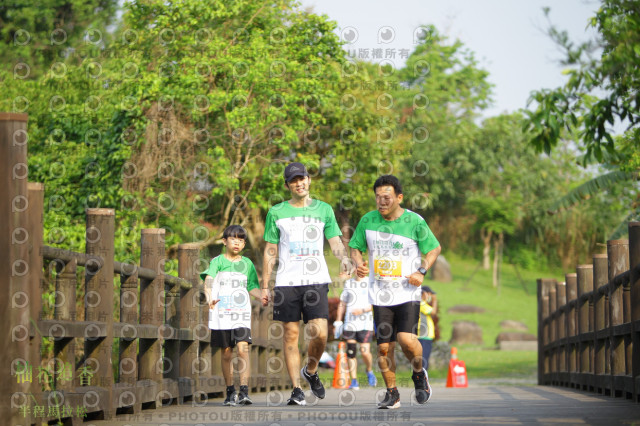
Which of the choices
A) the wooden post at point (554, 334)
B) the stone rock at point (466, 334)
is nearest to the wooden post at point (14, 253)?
the wooden post at point (554, 334)

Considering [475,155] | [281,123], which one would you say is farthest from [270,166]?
[475,155]

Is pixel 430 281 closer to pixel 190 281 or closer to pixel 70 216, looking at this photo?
pixel 70 216

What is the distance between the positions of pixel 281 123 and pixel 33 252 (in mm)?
20679

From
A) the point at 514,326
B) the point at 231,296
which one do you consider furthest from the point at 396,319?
the point at 514,326

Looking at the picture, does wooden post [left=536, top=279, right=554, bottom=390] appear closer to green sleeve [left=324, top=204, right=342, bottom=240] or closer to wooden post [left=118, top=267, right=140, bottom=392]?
green sleeve [left=324, top=204, right=342, bottom=240]

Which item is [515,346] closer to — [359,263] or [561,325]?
[561,325]

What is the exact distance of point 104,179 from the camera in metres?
25.0

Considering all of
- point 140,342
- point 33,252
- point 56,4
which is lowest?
point 140,342

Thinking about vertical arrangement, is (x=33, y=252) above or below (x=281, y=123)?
below

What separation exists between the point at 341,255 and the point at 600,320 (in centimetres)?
390

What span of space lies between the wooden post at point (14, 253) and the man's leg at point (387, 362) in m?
3.42

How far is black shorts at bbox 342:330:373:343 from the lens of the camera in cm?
1495

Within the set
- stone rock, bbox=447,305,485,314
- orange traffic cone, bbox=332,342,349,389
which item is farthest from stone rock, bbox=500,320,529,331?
orange traffic cone, bbox=332,342,349,389

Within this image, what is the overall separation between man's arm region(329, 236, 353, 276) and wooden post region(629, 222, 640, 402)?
90.6 inches
